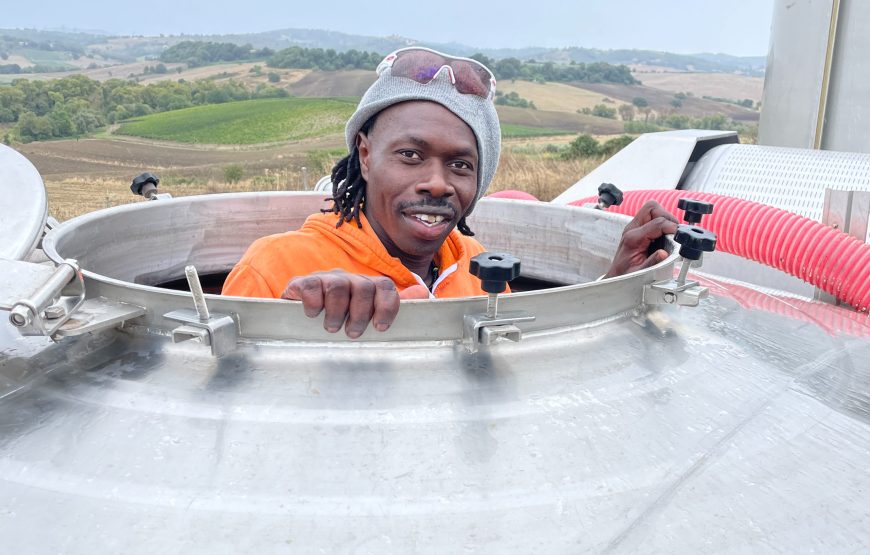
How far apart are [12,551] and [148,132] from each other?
19.5 metres

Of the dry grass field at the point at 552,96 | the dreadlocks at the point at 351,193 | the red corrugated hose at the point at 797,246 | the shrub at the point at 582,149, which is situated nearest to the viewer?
the dreadlocks at the point at 351,193

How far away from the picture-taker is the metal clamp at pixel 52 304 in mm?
1013

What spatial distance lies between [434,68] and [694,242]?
Result: 23.8 inches

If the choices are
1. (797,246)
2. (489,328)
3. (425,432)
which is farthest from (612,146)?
(425,432)

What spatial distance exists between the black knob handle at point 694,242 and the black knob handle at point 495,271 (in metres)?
0.46

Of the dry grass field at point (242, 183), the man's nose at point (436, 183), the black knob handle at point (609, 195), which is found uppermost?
the man's nose at point (436, 183)

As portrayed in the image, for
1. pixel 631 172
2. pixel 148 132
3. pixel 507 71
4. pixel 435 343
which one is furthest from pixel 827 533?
pixel 507 71

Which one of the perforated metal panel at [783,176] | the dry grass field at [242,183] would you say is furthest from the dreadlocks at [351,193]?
the dry grass field at [242,183]

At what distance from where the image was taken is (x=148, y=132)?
61.3 ft

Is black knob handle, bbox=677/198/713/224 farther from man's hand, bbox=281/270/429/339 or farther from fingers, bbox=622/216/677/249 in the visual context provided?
man's hand, bbox=281/270/429/339

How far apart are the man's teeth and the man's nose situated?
5 cm

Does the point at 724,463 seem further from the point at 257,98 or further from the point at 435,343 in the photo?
the point at 257,98

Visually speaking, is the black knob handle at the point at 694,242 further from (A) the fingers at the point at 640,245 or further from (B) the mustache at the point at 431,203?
(B) the mustache at the point at 431,203

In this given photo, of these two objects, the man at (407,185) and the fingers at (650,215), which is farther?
the fingers at (650,215)
